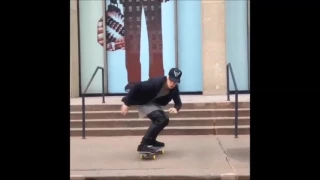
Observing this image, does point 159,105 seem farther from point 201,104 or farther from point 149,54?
point 149,54

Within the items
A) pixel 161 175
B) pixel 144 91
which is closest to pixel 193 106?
pixel 144 91

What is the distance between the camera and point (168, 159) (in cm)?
724

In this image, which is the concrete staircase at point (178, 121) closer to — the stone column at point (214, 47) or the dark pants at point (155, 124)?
the stone column at point (214, 47)

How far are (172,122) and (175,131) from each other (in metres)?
0.27

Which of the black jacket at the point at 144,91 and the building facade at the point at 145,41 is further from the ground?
the building facade at the point at 145,41

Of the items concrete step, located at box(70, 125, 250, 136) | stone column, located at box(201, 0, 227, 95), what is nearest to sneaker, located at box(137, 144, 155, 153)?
A: concrete step, located at box(70, 125, 250, 136)

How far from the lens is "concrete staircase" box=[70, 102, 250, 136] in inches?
372

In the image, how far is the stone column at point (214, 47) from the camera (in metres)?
11.9

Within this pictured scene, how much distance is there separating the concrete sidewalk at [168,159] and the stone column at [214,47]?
315 centimetres

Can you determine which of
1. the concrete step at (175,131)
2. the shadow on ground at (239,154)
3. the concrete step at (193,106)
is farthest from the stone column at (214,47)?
the shadow on ground at (239,154)

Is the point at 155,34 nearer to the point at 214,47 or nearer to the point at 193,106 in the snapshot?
the point at 214,47

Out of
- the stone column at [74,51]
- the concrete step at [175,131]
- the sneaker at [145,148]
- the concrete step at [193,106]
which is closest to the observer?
the sneaker at [145,148]

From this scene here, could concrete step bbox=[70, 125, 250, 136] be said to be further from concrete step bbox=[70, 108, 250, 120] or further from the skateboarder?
the skateboarder

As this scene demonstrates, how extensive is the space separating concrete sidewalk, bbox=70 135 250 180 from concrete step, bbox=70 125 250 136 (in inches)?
7.8
